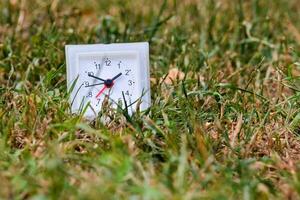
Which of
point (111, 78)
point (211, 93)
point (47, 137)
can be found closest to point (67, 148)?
point (47, 137)

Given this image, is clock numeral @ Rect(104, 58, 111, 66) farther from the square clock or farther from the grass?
the grass

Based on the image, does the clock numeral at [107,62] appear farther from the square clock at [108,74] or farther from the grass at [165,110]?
the grass at [165,110]

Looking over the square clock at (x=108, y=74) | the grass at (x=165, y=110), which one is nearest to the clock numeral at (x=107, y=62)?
the square clock at (x=108, y=74)

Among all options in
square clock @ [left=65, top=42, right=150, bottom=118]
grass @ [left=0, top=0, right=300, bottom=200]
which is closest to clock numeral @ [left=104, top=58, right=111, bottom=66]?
square clock @ [left=65, top=42, right=150, bottom=118]

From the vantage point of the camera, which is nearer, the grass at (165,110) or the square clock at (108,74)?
the grass at (165,110)

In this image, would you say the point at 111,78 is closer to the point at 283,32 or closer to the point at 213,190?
the point at 213,190

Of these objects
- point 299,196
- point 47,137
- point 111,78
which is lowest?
point 299,196
